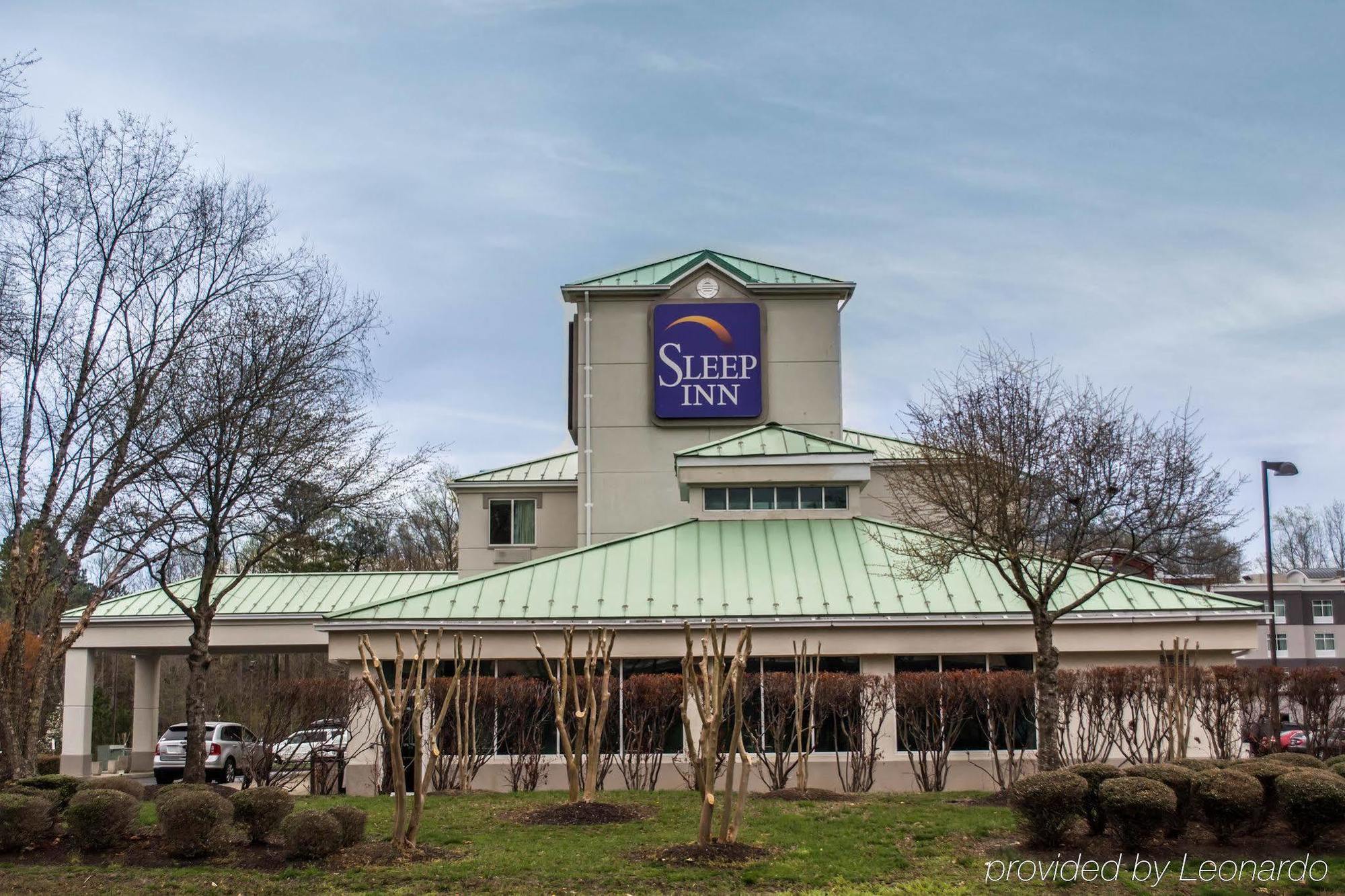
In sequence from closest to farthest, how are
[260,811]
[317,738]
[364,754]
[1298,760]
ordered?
1. [260,811]
2. [1298,760]
3. [364,754]
4. [317,738]

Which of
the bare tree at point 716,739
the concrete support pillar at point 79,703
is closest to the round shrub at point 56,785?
the bare tree at point 716,739

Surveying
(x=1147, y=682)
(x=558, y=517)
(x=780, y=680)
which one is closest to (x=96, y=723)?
(x=558, y=517)

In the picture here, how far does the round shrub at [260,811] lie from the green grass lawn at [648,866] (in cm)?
70

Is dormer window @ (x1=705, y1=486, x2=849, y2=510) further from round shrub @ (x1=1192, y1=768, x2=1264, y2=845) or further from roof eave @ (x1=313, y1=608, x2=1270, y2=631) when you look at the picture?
round shrub @ (x1=1192, y1=768, x2=1264, y2=845)

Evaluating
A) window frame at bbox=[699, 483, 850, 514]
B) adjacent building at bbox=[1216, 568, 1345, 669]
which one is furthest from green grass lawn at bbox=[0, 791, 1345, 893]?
adjacent building at bbox=[1216, 568, 1345, 669]

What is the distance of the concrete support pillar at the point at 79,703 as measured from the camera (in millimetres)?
30875

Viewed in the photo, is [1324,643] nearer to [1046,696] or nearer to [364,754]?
[1046,696]

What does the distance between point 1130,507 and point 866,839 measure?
23.0ft

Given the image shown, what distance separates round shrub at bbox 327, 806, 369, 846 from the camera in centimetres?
1354

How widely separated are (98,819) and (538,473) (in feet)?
66.7

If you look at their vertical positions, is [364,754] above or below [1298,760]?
below

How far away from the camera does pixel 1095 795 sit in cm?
1345

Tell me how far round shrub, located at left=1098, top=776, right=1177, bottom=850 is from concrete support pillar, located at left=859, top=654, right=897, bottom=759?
338 inches

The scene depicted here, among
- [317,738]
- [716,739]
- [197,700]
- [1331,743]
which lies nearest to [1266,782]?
[716,739]
